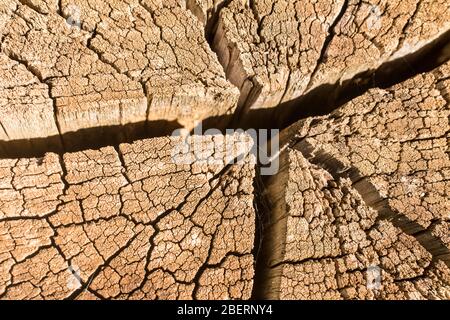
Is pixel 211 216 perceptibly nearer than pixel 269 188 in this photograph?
Yes

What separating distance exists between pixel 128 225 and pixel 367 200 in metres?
0.98

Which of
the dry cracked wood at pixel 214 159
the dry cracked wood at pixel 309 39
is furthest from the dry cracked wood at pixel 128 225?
the dry cracked wood at pixel 309 39

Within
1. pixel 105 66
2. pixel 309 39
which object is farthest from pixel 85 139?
pixel 309 39

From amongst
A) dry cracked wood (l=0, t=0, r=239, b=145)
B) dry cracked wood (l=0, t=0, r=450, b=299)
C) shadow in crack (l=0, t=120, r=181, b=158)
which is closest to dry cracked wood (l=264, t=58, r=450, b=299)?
dry cracked wood (l=0, t=0, r=450, b=299)

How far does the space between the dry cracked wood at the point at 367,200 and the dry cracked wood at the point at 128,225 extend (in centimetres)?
18

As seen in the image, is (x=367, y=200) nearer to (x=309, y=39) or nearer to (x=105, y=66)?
(x=309, y=39)

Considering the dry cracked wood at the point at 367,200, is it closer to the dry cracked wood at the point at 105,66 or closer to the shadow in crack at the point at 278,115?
the shadow in crack at the point at 278,115

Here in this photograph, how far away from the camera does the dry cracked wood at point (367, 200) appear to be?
5.49ft

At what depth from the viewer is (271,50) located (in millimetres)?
2037

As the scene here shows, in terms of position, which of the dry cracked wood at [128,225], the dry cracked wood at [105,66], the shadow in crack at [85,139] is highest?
the dry cracked wood at [105,66]

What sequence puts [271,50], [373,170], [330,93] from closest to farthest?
[373,170] → [271,50] → [330,93]

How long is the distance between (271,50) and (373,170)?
0.71m
